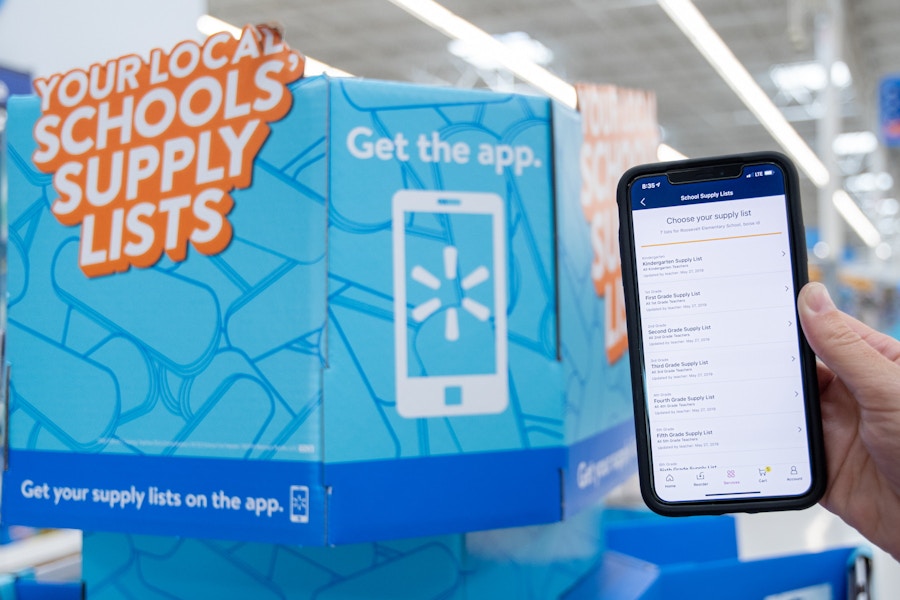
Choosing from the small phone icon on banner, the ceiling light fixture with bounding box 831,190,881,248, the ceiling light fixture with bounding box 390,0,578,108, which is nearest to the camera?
the small phone icon on banner

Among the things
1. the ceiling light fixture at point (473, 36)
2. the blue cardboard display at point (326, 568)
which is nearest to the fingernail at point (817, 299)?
the blue cardboard display at point (326, 568)

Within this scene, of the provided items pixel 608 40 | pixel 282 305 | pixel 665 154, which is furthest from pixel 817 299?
pixel 608 40

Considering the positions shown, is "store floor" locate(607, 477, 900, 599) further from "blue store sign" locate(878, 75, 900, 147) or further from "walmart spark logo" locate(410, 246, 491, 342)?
"blue store sign" locate(878, 75, 900, 147)

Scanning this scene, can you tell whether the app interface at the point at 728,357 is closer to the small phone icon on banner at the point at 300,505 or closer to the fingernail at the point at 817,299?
the fingernail at the point at 817,299

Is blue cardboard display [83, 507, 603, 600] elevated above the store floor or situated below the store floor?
below

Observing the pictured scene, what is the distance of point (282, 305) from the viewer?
1.35 metres

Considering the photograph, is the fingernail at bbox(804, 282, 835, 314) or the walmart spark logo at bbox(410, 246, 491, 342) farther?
the walmart spark logo at bbox(410, 246, 491, 342)

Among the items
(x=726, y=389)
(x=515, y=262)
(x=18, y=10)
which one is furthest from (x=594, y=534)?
(x=18, y=10)

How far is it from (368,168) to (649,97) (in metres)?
0.94

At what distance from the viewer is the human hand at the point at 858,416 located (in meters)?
1.06

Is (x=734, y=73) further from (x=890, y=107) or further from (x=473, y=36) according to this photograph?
(x=473, y=36)

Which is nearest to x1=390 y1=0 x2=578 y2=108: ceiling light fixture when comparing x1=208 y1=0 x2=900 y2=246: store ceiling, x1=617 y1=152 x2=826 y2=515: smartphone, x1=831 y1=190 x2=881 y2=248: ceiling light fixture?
x1=208 y1=0 x2=900 y2=246: store ceiling

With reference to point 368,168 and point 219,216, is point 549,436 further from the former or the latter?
point 219,216

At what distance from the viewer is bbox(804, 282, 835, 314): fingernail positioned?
3.49ft
